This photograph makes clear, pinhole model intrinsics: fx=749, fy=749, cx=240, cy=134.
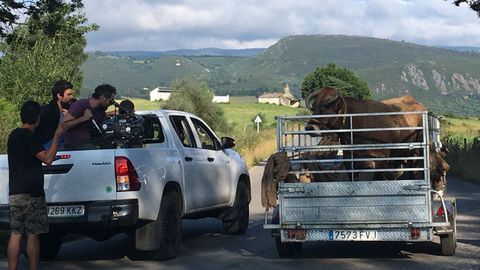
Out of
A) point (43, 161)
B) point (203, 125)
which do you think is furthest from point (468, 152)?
point (43, 161)

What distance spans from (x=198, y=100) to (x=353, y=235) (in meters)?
50.0

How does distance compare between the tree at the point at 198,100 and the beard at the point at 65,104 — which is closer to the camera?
the beard at the point at 65,104

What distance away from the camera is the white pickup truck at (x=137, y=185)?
29.7 ft

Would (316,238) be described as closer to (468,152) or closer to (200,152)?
(200,152)

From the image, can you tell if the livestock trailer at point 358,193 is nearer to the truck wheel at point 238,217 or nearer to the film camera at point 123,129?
the film camera at point 123,129

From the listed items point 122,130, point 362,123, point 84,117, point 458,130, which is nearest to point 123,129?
point 122,130

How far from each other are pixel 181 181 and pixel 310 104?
6.84 ft

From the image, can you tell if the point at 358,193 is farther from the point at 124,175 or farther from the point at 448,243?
the point at 124,175

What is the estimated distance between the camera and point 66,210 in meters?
9.11

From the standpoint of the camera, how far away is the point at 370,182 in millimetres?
9203

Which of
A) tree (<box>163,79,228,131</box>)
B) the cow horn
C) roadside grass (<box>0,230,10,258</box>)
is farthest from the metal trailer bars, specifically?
tree (<box>163,79,228,131</box>)

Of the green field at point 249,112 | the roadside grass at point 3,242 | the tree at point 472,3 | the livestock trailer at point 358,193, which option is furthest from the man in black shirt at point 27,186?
the green field at point 249,112

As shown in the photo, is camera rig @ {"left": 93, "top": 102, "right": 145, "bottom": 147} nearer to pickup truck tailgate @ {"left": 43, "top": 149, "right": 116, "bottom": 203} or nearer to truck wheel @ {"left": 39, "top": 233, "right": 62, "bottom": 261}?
pickup truck tailgate @ {"left": 43, "top": 149, "right": 116, "bottom": 203}

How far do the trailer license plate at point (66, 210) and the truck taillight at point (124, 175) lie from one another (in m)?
0.53
